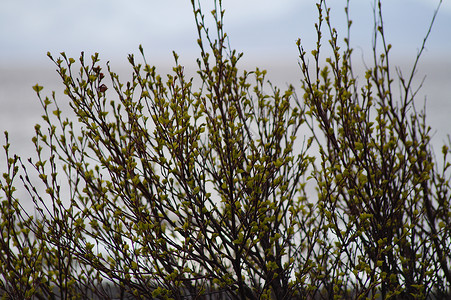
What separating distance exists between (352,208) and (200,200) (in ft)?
2.78

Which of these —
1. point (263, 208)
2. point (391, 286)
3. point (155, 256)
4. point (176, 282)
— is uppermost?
point (263, 208)

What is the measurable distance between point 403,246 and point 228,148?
1.26 m

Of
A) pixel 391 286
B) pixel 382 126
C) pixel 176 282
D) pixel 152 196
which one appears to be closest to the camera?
pixel 176 282

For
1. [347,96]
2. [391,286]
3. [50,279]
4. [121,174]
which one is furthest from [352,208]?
[50,279]

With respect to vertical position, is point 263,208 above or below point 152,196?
below

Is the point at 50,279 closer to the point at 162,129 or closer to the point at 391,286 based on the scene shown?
the point at 162,129

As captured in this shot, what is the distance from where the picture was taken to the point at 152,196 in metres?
2.10

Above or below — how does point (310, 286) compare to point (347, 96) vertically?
below

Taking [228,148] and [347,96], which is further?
[347,96]

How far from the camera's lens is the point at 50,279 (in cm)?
236

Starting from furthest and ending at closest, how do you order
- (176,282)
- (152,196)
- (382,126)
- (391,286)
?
(382,126), (391,286), (152,196), (176,282)

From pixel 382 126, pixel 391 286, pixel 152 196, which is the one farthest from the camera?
pixel 382 126

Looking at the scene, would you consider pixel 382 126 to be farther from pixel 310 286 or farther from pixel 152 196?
pixel 152 196

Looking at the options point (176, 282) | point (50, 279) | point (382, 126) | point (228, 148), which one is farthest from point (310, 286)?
point (50, 279)
